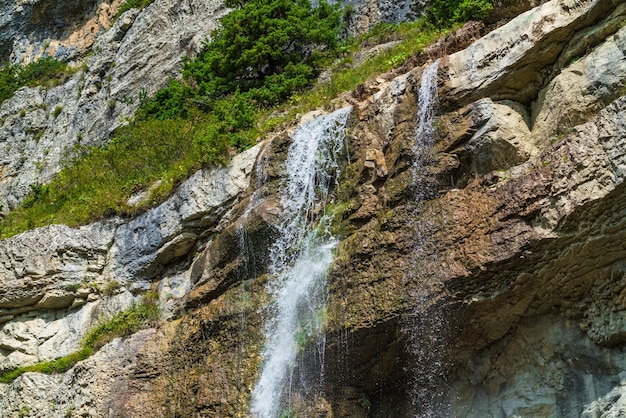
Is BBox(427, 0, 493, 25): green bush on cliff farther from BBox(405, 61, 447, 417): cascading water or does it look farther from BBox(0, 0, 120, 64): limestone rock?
BBox(0, 0, 120, 64): limestone rock

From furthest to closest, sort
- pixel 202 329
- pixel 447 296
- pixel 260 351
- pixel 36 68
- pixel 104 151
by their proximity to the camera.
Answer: pixel 36 68
pixel 104 151
pixel 202 329
pixel 260 351
pixel 447 296

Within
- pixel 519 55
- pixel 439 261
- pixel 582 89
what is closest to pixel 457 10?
pixel 519 55

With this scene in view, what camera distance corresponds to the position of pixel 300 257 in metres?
10.7

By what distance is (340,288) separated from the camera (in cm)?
957

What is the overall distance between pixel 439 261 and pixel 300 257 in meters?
2.76

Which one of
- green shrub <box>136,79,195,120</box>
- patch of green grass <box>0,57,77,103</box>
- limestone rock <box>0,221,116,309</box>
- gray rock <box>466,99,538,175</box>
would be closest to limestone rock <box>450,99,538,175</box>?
gray rock <box>466,99,538,175</box>

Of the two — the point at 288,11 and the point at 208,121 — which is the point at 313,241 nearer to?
the point at 208,121

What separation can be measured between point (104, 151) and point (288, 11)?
6.70m

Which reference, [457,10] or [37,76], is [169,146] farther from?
[37,76]

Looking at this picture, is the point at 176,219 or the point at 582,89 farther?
the point at 176,219

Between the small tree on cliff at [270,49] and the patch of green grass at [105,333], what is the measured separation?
6.30m

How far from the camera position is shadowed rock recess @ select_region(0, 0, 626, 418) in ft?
26.1

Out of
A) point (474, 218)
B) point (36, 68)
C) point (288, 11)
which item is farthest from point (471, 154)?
point (36, 68)

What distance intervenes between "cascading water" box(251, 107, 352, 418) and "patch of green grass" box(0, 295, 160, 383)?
358 cm
